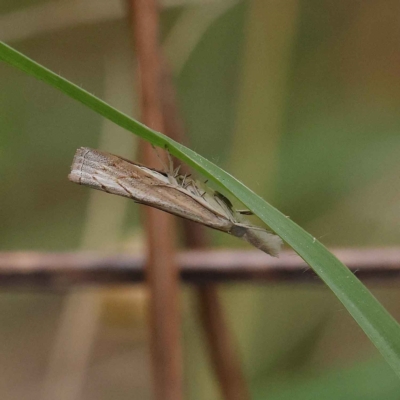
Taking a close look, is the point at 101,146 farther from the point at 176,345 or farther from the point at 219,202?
the point at 219,202

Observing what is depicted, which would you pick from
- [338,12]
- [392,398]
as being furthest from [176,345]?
[338,12]

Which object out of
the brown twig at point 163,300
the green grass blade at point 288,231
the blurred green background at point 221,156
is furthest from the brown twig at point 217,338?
the green grass blade at point 288,231

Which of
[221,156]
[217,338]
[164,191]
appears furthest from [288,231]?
[221,156]

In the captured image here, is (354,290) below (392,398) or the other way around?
below

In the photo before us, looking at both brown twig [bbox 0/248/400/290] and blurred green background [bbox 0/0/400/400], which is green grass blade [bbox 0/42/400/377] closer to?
brown twig [bbox 0/248/400/290]

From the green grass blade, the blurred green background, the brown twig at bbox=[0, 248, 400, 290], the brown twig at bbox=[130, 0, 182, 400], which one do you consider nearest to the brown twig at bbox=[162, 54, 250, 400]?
the brown twig at bbox=[0, 248, 400, 290]

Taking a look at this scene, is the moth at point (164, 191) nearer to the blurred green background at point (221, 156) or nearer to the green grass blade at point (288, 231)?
the green grass blade at point (288, 231)
